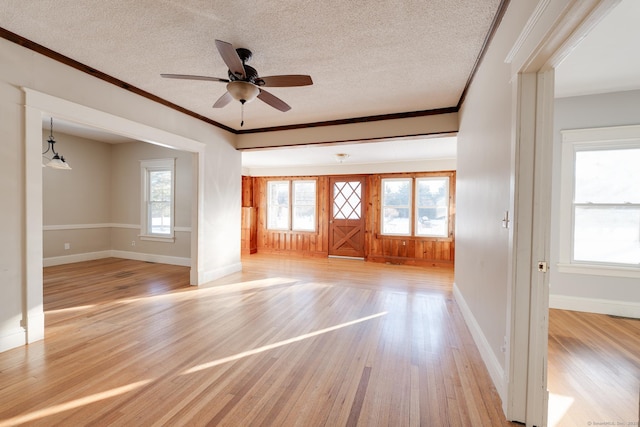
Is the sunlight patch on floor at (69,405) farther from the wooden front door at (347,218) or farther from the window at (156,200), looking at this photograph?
the wooden front door at (347,218)

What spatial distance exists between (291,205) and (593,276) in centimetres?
618

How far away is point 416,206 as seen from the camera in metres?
6.56

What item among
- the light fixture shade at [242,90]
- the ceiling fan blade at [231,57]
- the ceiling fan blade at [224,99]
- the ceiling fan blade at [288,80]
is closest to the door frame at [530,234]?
the ceiling fan blade at [288,80]

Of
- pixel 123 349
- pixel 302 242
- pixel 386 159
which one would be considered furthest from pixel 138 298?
pixel 386 159

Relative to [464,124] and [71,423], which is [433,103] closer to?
[464,124]

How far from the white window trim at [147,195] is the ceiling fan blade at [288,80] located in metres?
4.09

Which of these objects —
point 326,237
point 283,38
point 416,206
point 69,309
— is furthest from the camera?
point 326,237

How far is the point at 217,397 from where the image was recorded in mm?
1715

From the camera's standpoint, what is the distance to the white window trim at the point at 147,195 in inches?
217

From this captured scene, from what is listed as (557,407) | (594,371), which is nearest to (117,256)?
(557,407)

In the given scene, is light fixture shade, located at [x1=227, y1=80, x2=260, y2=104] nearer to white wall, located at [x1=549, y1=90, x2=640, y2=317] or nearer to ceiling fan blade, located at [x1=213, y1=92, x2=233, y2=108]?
ceiling fan blade, located at [x1=213, y1=92, x2=233, y2=108]

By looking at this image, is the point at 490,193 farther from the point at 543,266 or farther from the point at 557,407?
the point at 557,407

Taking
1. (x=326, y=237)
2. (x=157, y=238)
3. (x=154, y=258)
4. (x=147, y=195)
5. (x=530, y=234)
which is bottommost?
(x=154, y=258)

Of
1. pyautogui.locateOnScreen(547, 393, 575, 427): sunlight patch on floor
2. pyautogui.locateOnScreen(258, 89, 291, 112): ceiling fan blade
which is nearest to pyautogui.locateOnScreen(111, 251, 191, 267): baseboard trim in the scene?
pyautogui.locateOnScreen(258, 89, 291, 112): ceiling fan blade
